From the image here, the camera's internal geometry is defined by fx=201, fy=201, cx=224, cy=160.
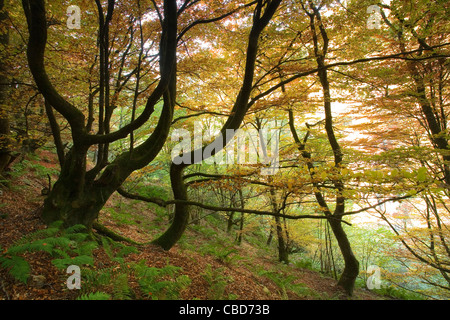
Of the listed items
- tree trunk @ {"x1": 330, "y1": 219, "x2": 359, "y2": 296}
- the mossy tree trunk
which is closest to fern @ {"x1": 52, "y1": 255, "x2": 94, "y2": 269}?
the mossy tree trunk

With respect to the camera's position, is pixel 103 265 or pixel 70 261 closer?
pixel 70 261

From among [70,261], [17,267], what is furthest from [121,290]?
[17,267]

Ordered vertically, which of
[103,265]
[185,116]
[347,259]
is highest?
[185,116]

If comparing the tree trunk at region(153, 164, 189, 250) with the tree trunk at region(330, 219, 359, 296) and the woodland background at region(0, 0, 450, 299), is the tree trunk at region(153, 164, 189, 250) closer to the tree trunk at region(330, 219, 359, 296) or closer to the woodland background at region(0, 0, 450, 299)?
the woodland background at region(0, 0, 450, 299)

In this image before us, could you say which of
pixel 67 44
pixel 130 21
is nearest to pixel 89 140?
pixel 130 21

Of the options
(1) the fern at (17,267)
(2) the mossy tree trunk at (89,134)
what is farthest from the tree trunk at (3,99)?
(1) the fern at (17,267)

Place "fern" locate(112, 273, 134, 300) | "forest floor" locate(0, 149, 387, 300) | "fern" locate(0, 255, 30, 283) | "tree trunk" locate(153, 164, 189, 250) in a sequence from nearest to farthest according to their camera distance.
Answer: "fern" locate(0, 255, 30, 283)
"forest floor" locate(0, 149, 387, 300)
"fern" locate(112, 273, 134, 300)
"tree trunk" locate(153, 164, 189, 250)

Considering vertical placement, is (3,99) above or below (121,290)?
above

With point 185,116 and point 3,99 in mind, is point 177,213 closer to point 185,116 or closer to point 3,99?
point 185,116
